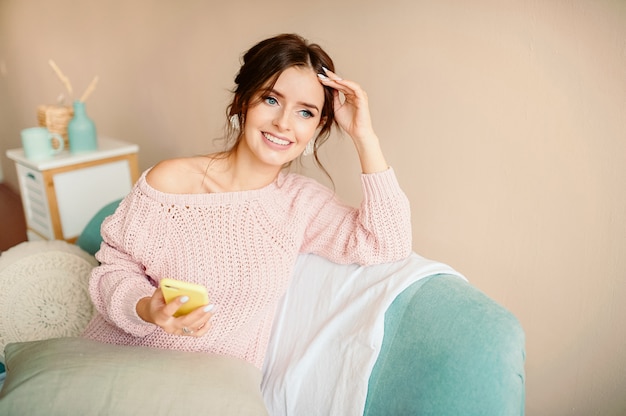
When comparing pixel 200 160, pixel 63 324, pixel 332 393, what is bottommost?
pixel 63 324

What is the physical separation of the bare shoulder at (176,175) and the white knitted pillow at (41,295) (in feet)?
1.64

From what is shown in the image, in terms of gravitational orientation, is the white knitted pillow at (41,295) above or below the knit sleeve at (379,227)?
below

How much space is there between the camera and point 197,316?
92 cm

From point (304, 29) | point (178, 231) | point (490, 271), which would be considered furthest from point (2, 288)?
point (490, 271)

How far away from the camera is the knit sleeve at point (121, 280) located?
3.68 ft

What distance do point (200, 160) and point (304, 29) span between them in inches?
24.0

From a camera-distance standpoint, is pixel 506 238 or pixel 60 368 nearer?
pixel 60 368

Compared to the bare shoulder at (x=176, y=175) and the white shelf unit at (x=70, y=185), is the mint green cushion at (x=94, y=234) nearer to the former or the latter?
the white shelf unit at (x=70, y=185)

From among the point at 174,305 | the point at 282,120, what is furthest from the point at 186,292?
the point at 282,120

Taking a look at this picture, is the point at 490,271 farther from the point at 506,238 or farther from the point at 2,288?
Answer: the point at 2,288

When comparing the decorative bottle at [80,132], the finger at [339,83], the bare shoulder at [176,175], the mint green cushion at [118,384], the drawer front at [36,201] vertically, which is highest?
the finger at [339,83]

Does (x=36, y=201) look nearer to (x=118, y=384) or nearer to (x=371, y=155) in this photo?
(x=118, y=384)

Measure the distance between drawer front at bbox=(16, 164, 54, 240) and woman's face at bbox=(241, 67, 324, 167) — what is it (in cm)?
134

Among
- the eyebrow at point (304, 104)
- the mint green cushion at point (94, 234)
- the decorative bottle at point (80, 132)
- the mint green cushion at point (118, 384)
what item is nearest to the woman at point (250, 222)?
the eyebrow at point (304, 104)
